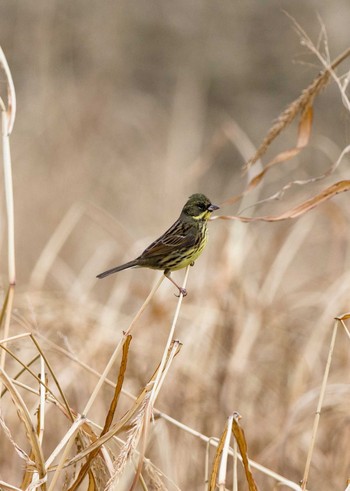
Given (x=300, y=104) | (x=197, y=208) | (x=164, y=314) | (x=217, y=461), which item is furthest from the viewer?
(x=164, y=314)

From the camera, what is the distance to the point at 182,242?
3273 mm

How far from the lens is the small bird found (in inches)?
125

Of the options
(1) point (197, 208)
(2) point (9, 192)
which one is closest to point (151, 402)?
(2) point (9, 192)

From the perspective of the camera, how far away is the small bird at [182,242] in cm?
317

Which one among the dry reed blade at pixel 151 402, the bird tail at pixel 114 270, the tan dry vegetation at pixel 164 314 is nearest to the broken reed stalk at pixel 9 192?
the tan dry vegetation at pixel 164 314

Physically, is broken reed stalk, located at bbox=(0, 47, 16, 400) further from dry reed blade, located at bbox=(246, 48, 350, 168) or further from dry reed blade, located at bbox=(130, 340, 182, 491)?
dry reed blade, located at bbox=(246, 48, 350, 168)

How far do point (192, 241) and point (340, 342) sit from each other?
5.17ft

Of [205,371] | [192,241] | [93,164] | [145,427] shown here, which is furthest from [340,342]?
[93,164]

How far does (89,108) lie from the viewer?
297 inches

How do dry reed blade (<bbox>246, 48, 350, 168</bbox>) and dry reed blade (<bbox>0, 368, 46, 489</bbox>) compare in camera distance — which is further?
dry reed blade (<bbox>246, 48, 350, 168</bbox>)

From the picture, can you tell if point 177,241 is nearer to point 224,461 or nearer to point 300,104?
point 300,104

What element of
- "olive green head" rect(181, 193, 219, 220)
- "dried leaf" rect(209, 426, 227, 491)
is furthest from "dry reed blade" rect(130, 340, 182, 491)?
"olive green head" rect(181, 193, 219, 220)

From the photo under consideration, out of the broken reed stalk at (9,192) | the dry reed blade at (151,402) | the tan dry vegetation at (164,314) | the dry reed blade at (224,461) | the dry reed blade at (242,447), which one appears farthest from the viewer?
the tan dry vegetation at (164,314)

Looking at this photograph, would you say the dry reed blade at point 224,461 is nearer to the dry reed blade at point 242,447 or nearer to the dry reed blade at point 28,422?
the dry reed blade at point 242,447
